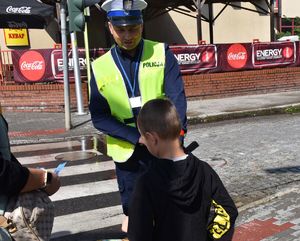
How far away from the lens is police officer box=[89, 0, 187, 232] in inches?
109

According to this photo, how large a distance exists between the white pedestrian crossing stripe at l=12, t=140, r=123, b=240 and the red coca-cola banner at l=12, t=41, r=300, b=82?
17.0 ft

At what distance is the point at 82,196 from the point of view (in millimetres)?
5465

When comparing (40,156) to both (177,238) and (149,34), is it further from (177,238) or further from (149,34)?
(149,34)

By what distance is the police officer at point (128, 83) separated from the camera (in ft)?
9.09

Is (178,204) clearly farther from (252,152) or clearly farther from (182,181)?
(252,152)

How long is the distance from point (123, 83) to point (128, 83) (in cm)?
3

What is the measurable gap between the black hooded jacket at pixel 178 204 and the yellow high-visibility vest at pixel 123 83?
33.0 inches

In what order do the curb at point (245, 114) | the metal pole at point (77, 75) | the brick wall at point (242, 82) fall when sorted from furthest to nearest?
the brick wall at point (242, 82)
the metal pole at point (77, 75)
the curb at point (245, 114)

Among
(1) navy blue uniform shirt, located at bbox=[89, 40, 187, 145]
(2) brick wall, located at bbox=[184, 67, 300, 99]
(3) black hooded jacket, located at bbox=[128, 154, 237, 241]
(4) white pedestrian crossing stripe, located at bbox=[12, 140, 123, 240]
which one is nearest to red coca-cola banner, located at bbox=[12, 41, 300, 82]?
(2) brick wall, located at bbox=[184, 67, 300, 99]

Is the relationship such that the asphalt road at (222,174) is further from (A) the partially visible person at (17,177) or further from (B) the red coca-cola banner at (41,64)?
(B) the red coca-cola banner at (41,64)

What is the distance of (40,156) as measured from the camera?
7.73m

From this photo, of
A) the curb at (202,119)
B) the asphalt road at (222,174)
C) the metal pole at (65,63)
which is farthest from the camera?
the metal pole at (65,63)

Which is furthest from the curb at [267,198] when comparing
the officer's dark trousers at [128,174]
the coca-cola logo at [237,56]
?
the coca-cola logo at [237,56]

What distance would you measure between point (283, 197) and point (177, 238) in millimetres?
3213
